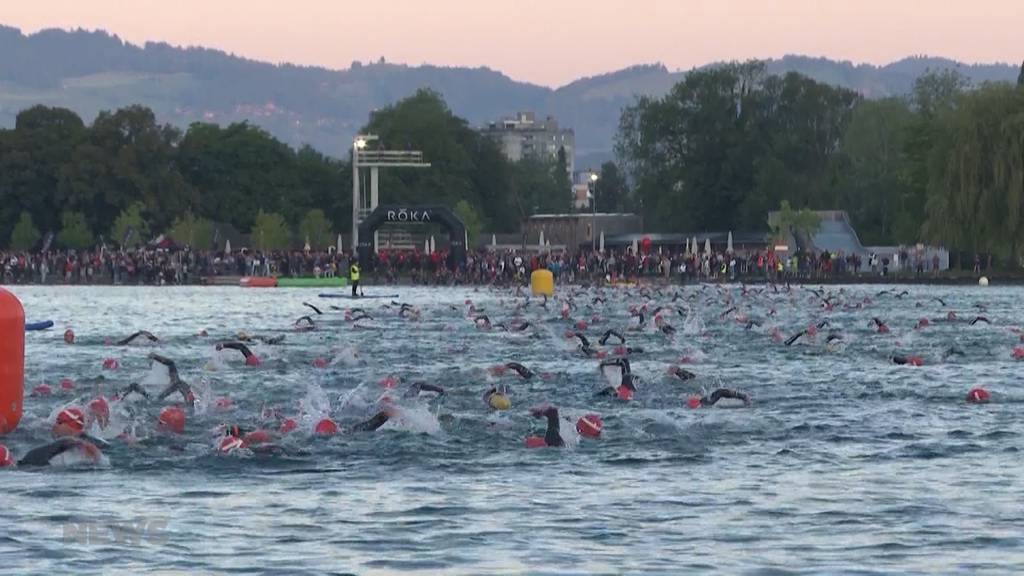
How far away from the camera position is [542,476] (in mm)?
19016

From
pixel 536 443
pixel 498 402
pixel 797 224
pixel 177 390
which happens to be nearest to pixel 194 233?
pixel 797 224

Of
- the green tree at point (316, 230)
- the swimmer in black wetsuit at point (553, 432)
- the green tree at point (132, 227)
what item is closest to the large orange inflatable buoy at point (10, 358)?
the swimmer in black wetsuit at point (553, 432)

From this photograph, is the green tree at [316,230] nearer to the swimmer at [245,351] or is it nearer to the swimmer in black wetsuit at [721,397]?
the swimmer at [245,351]

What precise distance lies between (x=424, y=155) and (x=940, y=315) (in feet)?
376

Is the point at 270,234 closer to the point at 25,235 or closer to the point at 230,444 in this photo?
the point at 25,235

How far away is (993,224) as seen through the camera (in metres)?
92.7

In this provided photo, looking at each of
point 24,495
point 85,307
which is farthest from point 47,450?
point 85,307

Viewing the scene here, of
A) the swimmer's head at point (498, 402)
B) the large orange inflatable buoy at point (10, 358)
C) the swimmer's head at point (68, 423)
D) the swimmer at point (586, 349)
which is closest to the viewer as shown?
the large orange inflatable buoy at point (10, 358)

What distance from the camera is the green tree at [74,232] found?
141m

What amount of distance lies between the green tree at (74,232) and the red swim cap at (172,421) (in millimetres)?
119719

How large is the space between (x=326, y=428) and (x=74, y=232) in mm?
123658

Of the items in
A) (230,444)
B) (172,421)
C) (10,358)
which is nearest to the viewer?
(230,444)

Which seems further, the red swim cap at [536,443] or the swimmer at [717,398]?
the swimmer at [717,398]

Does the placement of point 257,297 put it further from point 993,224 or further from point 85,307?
point 993,224
